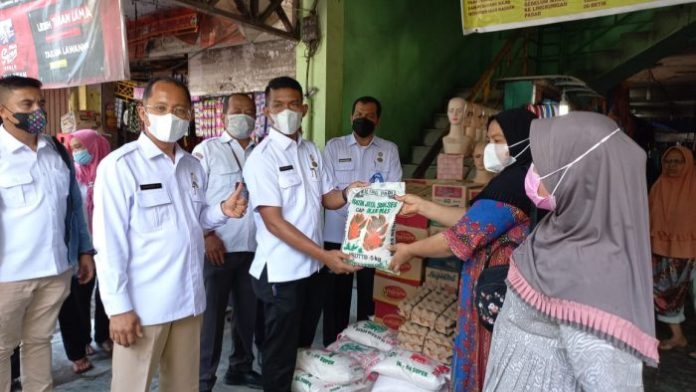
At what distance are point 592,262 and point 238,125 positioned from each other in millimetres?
2787

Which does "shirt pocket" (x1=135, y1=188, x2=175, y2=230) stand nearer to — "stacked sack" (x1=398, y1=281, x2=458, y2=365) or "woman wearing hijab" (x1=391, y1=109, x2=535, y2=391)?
"woman wearing hijab" (x1=391, y1=109, x2=535, y2=391)

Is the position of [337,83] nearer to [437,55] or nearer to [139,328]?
Answer: [437,55]

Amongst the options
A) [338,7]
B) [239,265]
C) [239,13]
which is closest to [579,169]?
[239,265]

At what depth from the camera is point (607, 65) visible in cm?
704

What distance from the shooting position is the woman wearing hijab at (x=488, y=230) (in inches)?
76.5

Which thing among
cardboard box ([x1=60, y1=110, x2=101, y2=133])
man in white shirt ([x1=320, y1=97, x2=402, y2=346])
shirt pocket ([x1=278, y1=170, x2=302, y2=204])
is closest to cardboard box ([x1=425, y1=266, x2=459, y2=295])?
man in white shirt ([x1=320, y1=97, x2=402, y2=346])

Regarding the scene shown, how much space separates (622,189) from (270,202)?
1.77m

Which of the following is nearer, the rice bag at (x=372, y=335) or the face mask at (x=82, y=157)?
the rice bag at (x=372, y=335)

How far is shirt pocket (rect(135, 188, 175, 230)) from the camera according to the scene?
196cm

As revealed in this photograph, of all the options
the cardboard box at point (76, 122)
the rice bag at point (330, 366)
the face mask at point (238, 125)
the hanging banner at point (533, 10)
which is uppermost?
the hanging banner at point (533, 10)

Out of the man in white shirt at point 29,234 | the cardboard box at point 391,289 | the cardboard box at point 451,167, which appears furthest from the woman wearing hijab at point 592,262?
the cardboard box at point 451,167

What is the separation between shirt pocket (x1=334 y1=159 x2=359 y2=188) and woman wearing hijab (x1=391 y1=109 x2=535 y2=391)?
2024 mm

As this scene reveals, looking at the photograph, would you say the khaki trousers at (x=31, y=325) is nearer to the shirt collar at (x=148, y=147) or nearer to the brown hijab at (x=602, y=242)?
the shirt collar at (x=148, y=147)

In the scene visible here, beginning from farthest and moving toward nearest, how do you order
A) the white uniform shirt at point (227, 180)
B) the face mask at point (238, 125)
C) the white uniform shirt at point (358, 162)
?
1. the white uniform shirt at point (358, 162)
2. the face mask at point (238, 125)
3. the white uniform shirt at point (227, 180)
